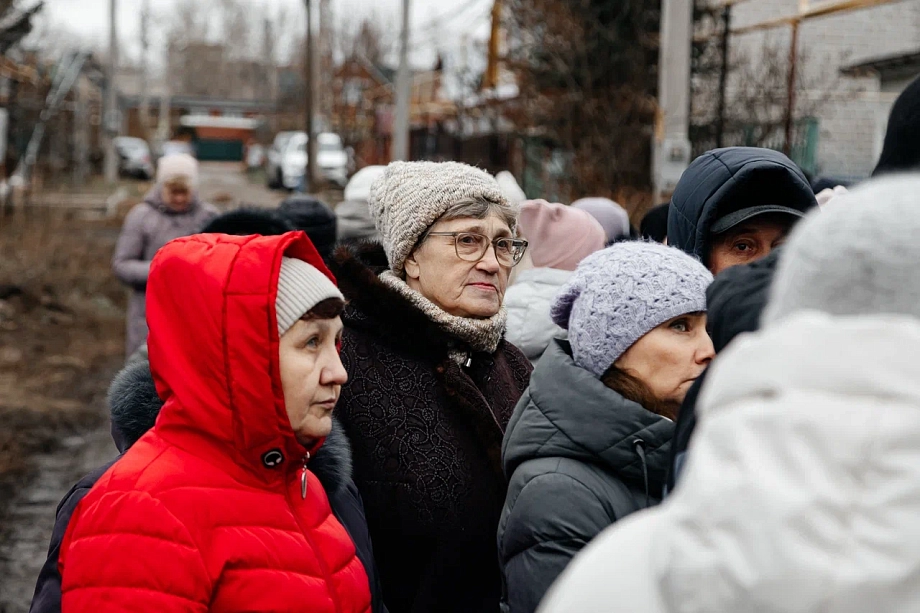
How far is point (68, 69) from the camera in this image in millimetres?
40469

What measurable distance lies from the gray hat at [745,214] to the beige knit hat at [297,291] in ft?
3.92

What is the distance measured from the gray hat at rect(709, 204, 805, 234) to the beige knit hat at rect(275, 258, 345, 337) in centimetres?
120

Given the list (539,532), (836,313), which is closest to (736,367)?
(836,313)

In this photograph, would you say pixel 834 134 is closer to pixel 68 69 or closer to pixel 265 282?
pixel 265 282

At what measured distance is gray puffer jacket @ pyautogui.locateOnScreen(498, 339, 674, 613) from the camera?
2377 mm

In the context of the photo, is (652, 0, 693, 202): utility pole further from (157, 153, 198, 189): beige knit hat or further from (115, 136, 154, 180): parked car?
(115, 136, 154, 180): parked car

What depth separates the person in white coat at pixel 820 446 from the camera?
966 mm

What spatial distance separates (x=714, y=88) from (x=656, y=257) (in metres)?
10.8

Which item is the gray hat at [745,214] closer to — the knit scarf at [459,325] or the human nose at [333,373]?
the knit scarf at [459,325]

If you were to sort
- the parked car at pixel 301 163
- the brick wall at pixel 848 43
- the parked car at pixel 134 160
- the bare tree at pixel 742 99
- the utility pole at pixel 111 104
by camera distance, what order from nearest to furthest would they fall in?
the bare tree at pixel 742 99 < the brick wall at pixel 848 43 < the utility pole at pixel 111 104 < the parked car at pixel 301 163 < the parked car at pixel 134 160

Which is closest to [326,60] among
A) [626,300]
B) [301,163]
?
[301,163]

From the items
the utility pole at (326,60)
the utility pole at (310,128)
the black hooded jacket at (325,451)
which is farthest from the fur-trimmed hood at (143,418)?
the utility pole at (326,60)

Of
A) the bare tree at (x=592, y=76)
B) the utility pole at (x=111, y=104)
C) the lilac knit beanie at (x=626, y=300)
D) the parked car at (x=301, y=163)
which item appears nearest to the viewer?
the lilac knit beanie at (x=626, y=300)

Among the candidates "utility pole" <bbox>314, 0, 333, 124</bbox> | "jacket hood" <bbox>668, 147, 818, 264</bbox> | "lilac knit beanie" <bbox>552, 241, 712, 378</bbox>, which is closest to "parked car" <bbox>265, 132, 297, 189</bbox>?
"utility pole" <bbox>314, 0, 333, 124</bbox>
